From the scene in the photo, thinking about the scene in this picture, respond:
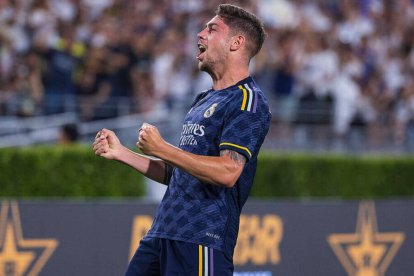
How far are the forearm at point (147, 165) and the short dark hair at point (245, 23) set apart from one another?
2.90ft

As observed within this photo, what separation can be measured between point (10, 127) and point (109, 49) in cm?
201

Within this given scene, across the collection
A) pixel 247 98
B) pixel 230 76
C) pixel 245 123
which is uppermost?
pixel 230 76

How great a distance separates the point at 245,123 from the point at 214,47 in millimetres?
522

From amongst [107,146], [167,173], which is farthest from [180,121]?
[107,146]

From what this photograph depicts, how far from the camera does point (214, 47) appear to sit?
208 inches

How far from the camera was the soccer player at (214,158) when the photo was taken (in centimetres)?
501

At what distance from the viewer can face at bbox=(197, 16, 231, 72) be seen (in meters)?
5.28

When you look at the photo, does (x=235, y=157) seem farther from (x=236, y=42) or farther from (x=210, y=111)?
(x=236, y=42)

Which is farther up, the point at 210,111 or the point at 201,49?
the point at 201,49

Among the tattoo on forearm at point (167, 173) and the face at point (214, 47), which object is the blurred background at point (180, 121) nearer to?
the tattoo on forearm at point (167, 173)

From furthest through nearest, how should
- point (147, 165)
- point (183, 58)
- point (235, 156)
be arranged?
point (183, 58) → point (147, 165) → point (235, 156)

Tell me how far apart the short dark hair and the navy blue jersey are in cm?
28

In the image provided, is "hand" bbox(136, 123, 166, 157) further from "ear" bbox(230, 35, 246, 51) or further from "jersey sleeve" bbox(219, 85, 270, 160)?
"ear" bbox(230, 35, 246, 51)

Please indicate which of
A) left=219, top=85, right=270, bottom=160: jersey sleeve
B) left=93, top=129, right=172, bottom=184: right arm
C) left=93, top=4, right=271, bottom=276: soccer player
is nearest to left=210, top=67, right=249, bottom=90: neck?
left=93, top=4, right=271, bottom=276: soccer player
